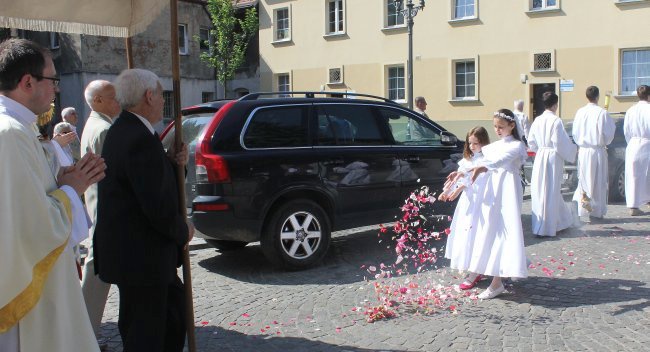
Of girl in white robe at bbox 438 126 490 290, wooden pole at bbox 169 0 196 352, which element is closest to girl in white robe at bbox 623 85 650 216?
girl in white robe at bbox 438 126 490 290

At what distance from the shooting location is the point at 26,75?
2604 mm

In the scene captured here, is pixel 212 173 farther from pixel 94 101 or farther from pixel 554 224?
pixel 554 224

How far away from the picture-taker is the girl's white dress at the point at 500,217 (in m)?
5.76

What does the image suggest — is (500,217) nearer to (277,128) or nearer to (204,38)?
(277,128)

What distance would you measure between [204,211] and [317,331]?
6.60 feet

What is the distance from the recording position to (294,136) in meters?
7.08

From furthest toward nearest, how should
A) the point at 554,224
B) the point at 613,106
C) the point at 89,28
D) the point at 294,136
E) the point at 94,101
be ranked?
1. the point at 613,106
2. the point at 554,224
3. the point at 294,136
4. the point at 94,101
5. the point at 89,28

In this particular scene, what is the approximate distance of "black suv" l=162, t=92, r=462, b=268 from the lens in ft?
21.4

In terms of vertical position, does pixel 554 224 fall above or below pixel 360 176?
below

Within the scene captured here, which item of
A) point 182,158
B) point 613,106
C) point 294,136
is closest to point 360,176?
point 294,136

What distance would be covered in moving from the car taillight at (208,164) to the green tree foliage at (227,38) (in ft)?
86.9

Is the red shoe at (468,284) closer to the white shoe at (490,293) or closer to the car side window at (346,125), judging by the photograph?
the white shoe at (490,293)

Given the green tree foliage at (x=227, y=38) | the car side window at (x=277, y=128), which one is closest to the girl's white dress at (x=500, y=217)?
the car side window at (x=277, y=128)

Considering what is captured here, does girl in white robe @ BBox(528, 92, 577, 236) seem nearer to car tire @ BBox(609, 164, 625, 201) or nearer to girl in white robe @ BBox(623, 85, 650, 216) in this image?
girl in white robe @ BBox(623, 85, 650, 216)
